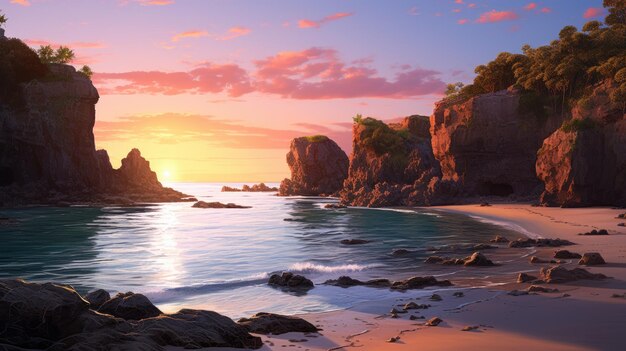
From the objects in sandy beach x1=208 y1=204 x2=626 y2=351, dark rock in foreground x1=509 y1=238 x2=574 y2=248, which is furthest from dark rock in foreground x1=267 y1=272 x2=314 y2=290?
dark rock in foreground x1=509 y1=238 x2=574 y2=248

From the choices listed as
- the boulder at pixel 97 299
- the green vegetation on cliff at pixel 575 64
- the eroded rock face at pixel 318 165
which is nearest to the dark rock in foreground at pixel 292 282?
the boulder at pixel 97 299

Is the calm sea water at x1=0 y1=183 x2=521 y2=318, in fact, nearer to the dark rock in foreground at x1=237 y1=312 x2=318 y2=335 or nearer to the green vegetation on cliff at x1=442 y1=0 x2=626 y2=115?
the dark rock in foreground at x1=237 y1=312 x2=318 y2=335

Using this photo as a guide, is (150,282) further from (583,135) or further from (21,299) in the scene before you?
(583,135)

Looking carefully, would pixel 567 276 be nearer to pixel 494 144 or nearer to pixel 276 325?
pixel 276 325

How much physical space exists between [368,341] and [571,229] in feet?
99.7

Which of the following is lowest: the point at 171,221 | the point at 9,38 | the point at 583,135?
the point at 171,221

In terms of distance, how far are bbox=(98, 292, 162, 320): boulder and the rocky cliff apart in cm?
7261

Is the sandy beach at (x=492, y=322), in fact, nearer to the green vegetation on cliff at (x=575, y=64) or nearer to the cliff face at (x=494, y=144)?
the green vegetation on cliff at (x=575, y=64)

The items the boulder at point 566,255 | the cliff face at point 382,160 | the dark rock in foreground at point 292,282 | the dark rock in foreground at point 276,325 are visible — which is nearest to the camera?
the dark rock in foreground at point 276,325

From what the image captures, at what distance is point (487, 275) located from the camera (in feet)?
67.9

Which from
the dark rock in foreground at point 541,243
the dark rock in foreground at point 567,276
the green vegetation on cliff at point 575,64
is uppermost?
the green vegetation on cliff at point 575,64

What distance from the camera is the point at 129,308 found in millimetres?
12430

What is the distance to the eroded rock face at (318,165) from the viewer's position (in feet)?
413

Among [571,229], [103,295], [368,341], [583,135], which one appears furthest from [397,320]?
[583,135]
